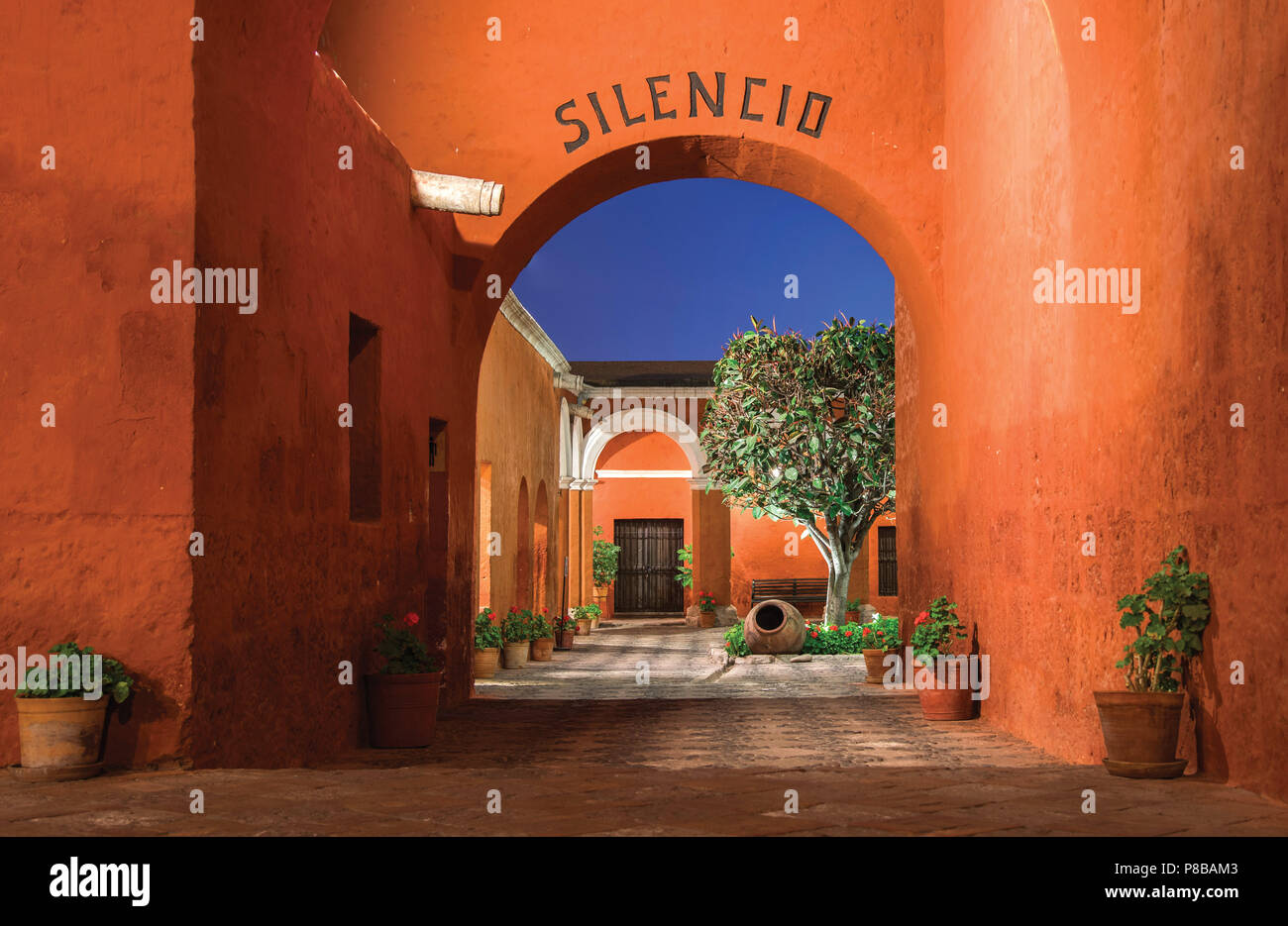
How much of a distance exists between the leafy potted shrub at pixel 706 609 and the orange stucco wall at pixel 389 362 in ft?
48.9

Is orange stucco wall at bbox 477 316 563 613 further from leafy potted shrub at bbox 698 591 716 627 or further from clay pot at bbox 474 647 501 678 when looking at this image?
leafy potted shrub at bbox 698 591 716 627

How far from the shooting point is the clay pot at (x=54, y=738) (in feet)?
13.4

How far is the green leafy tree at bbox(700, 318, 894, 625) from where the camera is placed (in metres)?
15.2

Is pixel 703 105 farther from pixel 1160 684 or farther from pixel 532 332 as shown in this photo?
pixel 532 332

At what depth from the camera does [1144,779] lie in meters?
4.37

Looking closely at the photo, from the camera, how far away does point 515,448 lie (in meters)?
16.1

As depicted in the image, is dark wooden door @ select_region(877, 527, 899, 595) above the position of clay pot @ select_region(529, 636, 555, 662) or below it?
above

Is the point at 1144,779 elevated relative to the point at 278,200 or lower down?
lower down

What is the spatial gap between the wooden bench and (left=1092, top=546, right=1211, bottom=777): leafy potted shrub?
1871 centimetres

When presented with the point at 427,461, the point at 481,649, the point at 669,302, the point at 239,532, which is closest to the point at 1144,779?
→ the point at 239,532

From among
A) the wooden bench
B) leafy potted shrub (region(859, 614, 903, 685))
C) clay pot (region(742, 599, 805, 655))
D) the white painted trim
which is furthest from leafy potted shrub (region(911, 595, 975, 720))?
the white painted trim

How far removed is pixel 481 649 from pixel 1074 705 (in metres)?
7.46

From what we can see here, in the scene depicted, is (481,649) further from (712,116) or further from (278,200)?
(278,200)

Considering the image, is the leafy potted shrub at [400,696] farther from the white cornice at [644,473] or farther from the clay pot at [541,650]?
the white cornice at [644,473]
